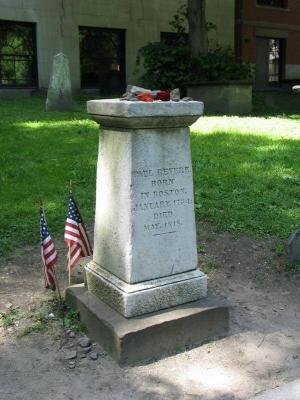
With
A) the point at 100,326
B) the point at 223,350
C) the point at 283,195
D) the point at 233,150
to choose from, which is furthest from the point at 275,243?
the point at 233,150

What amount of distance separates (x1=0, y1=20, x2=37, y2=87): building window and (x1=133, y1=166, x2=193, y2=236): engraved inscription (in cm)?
1581

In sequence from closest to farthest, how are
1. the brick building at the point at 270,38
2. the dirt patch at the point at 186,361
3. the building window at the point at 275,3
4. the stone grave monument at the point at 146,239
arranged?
the dirt patch at the point at 186,361, the stone grave monument at the point at 146,239, the brick building at the point at 270,38, the building window at the point at 275,3

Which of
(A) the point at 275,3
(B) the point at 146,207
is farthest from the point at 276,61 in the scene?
(B) the point at 146,207

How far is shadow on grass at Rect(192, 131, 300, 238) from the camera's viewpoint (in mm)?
5969

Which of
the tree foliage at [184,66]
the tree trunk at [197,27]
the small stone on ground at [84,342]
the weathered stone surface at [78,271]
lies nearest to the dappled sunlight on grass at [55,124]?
the tree foliage at [184,66]

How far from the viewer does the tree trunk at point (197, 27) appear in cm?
1583

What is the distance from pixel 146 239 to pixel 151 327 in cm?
56

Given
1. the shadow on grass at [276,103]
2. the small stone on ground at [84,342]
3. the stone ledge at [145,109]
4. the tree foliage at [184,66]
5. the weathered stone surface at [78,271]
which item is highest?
the tree foliage at [184,66]

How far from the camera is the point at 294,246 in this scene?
494 cm

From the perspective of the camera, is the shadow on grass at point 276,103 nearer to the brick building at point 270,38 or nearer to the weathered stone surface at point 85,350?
the brick building at point 270,38

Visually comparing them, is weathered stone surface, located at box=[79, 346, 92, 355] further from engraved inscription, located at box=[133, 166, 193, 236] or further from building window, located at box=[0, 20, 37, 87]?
building window, located at box=[0, 20, 37, 87]

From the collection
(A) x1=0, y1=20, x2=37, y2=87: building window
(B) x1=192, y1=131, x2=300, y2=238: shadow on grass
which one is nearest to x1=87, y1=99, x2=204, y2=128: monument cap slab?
(B) x1=192, y1=131, x2=300, y2=238: shadow on grass

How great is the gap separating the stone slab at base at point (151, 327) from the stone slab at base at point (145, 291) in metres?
0.04

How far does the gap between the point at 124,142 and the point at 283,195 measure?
12.3ft
